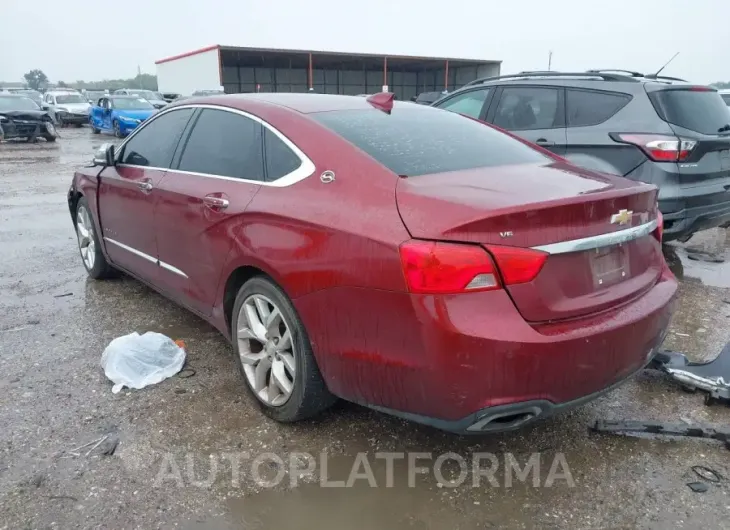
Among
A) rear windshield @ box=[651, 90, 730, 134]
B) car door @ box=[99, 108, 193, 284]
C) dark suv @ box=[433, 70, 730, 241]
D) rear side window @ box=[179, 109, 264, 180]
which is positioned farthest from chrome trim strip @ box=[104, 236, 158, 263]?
rear windshield @ box=[651, 90, 730, 134]

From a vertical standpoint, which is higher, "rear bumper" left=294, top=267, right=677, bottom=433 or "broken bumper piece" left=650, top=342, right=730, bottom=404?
"rear bumper" left=294, top=267, right=677, bottom=433

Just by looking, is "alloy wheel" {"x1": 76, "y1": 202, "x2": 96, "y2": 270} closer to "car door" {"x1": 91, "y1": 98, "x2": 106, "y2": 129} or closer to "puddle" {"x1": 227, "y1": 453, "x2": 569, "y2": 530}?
"puddle" {"x1": 227, "y1": 453, "x2": 569, "y2": 530}

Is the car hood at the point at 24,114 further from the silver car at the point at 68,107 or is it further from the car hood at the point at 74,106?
the car hood at the point at 74,106

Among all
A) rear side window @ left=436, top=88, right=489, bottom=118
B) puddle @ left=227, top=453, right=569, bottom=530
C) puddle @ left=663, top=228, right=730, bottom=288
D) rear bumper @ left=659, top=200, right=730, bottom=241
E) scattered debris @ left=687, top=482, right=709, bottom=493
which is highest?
rear side window @ left=436, top=88, right=489, bottom=118

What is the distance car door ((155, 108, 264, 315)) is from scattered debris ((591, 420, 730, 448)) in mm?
2111

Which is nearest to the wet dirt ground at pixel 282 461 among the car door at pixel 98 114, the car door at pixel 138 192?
the car door at pixel 138 192

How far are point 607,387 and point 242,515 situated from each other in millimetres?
1588

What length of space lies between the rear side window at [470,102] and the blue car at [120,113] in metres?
17.3

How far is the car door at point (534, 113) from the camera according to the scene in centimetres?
574

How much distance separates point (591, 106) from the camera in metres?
5.53

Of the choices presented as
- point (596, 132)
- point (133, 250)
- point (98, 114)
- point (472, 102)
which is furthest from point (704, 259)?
point (98, 114)

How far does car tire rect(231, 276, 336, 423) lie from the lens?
2.80 meters

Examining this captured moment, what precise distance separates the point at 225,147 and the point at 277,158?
0.56m

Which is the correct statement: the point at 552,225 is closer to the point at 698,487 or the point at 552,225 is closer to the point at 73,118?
the point at 698,487
